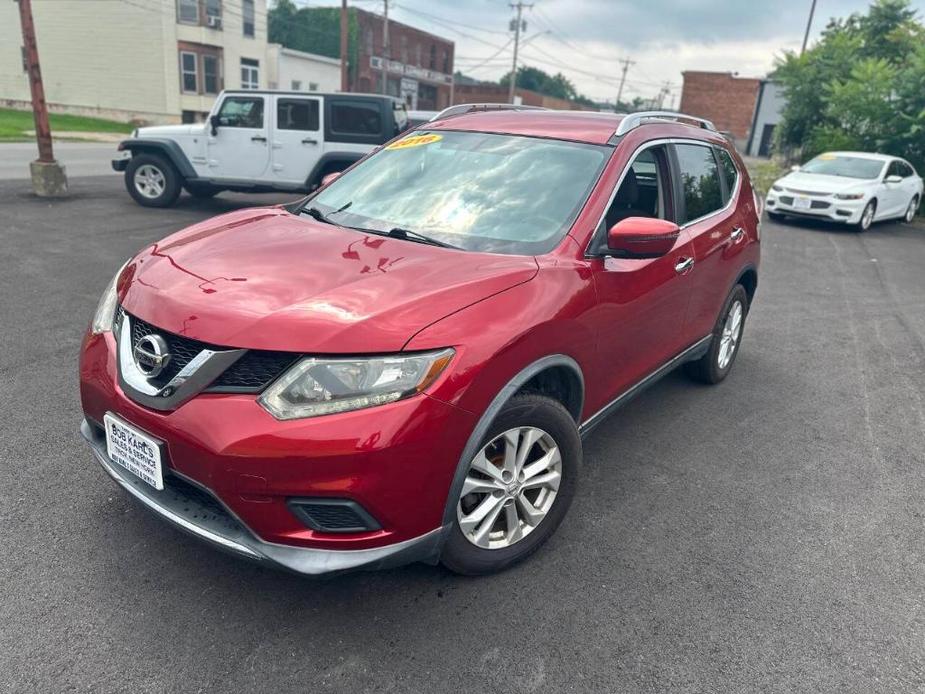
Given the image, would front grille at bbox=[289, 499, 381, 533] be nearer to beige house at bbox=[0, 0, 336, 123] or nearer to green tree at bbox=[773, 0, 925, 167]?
green tree at bbox=[773, 0, 925, 167]

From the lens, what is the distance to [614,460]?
3877 millimetres

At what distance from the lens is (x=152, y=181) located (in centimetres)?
1145

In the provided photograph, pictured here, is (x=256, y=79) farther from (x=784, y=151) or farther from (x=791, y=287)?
(x=791, y=287)

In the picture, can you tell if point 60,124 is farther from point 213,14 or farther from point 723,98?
point 723,98

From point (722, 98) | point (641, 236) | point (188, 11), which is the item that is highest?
point (188, 11)

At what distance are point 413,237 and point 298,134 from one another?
8510 mm

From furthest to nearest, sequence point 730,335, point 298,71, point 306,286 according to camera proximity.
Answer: point 298,71, point 730,335, point 306,286

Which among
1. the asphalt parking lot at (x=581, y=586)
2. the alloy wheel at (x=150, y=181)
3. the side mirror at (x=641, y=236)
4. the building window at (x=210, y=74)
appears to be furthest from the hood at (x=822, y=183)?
the building window at (x=210, y=74)

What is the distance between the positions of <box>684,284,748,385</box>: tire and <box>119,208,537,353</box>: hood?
8.16 ft

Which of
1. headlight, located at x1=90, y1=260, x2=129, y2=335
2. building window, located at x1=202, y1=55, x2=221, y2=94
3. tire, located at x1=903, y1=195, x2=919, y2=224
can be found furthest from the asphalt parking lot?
building window, located at x1=202, y1=55, x2=221, y2=94

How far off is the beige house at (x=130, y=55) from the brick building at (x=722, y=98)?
3869cm

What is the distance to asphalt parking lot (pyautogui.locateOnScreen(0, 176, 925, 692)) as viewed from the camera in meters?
2.34

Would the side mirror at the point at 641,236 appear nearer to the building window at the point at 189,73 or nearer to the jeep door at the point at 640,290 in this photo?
the jeep door at the point at 640,290

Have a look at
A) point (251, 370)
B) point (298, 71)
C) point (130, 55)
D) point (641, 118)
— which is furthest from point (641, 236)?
point (298, 71)
